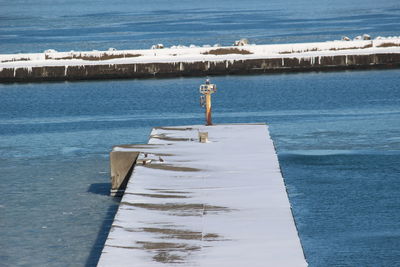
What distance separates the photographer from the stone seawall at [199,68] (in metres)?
70.1

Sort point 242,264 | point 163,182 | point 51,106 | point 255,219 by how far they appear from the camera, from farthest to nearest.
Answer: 1. point 51,106
2. point 163,182
3. point 255,219
4. point 242,264

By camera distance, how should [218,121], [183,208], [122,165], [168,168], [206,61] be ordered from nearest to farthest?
[183,208], [168,168], [122,165], [218,121], [206,61]

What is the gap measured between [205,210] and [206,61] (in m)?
46.7

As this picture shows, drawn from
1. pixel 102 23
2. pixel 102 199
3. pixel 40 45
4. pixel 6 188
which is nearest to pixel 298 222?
pixel 102 199

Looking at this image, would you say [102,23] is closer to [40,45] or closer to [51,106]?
[40,45]

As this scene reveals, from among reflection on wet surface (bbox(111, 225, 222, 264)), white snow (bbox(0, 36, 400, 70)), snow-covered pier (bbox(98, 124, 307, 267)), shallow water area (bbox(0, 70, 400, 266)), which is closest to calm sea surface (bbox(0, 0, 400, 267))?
shallow water area (bbox(0, 70, 400, 266))

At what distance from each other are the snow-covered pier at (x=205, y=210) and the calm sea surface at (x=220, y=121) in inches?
69.6

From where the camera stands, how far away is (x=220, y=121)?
165 feet

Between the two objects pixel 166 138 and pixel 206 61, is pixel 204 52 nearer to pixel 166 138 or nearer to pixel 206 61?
pixel 206 61

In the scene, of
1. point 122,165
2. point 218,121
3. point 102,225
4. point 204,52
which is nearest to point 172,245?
point 102,225

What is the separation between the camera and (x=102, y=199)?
Result: 31625 millimetres

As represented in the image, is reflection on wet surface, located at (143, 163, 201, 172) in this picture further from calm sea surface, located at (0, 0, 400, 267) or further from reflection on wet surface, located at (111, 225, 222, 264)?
reflection on wet surface, located at (111, 225, 222, 264)

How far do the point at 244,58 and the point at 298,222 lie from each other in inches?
1711

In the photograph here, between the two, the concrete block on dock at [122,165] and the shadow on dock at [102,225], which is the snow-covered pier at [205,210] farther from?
the shadow on dock at [102,225]
